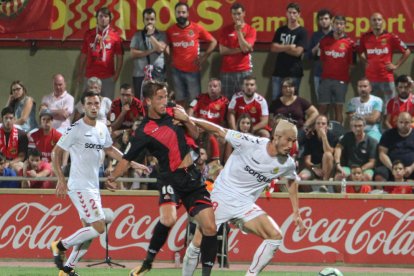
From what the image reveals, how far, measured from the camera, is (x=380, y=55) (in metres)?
18.8

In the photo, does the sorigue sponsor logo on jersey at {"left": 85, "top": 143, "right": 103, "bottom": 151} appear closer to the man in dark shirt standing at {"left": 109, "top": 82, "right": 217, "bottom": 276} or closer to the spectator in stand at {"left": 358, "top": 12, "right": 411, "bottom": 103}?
the man in dark shirt standing at {"left": 109, "top": 82, "right": 217, "bottom": 276}

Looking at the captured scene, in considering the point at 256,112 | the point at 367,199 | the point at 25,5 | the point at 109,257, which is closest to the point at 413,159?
the point at 367,199

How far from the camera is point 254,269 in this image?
1234cm

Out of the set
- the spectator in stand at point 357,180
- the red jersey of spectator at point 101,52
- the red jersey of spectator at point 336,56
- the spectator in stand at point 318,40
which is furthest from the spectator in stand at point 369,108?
the red jersey of spectator at point 101,52

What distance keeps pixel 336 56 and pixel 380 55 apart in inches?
28.4

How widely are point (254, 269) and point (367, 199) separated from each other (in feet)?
15.9

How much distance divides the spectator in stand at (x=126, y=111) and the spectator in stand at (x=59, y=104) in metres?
0.78

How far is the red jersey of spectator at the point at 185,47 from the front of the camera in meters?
19.1

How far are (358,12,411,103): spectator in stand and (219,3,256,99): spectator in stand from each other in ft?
6.14

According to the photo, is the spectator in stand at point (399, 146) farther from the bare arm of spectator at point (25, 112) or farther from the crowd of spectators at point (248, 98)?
the bare arm of spectator at point (25, 112)

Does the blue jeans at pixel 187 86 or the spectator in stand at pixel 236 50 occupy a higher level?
the spectator in stand at pixel 236 50

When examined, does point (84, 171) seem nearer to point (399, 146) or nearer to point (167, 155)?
point (167, 155)

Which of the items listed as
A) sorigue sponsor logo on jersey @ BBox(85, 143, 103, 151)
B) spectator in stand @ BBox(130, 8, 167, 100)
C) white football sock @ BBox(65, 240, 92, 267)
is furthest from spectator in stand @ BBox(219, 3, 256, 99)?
white football sock @ BBox(65, 240, 92, 267)

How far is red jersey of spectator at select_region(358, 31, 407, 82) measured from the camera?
1883 cm
